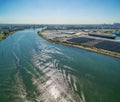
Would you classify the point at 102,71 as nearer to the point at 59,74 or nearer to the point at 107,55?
the point at 59,74

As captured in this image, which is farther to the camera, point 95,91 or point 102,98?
point 95,91

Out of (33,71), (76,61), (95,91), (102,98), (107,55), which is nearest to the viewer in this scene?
(102,98)

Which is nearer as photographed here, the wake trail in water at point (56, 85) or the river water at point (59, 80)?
the wake trail in water at point (56, 85)

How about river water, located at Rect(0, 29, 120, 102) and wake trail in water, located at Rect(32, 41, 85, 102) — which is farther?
river water, located at Rect(0, 29, 120, 102)

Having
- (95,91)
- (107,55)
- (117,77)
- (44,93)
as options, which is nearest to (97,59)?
(107,55)

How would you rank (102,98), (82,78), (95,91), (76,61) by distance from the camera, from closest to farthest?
1. (102,98)
2. (95,91)
3. (82,78)
4. (76,61)

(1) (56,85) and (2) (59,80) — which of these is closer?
(1) (56,85)

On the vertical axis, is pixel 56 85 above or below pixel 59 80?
below

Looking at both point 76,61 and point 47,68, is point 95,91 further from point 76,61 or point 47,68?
point 76,61

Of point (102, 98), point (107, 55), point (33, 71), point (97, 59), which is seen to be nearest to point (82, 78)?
point (102, 98)
